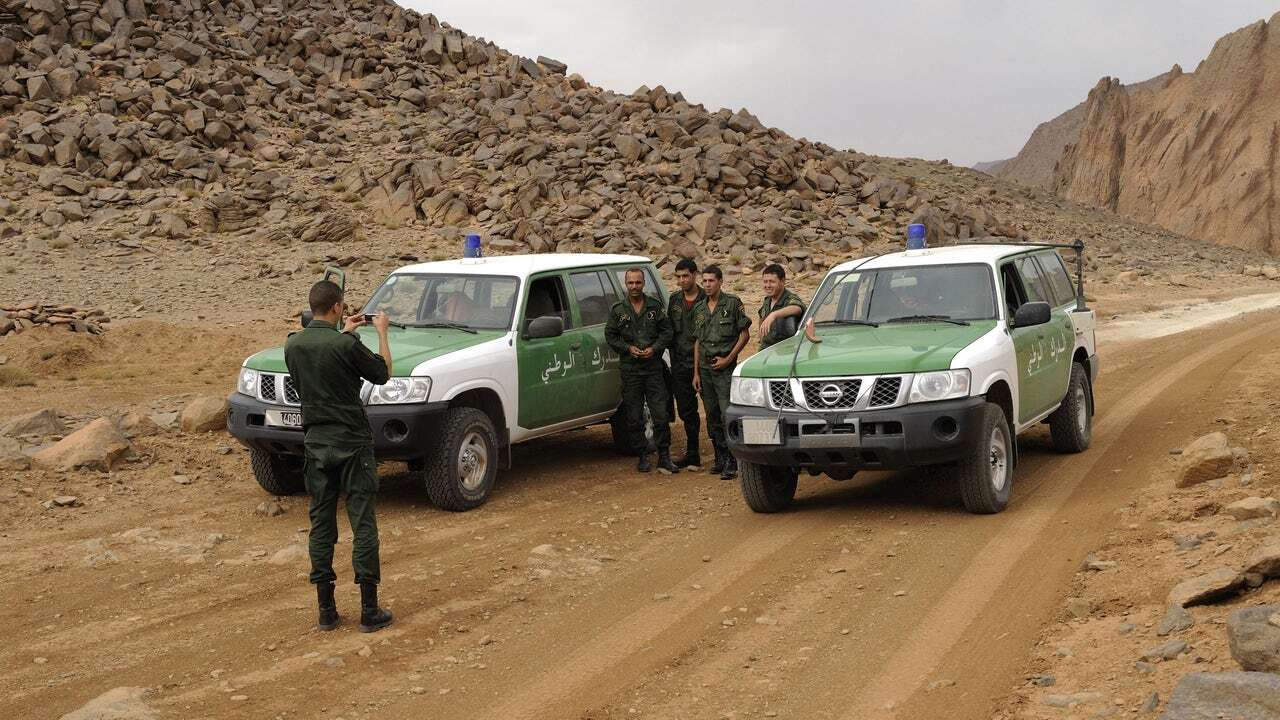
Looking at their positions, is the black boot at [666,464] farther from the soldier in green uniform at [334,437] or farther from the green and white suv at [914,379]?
the soldier in green uniform at [334,437]

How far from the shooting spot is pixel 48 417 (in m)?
12.9

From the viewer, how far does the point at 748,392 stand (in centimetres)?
904

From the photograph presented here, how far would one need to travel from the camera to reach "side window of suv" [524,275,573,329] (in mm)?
10930

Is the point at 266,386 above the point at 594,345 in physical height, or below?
below

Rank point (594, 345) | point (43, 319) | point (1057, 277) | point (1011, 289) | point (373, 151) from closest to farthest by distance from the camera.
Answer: point (1011, 289) < point (594, 345) < point (1057, 277) < point (43, 319) < point (373, 151)

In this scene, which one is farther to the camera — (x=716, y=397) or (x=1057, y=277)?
(x=1057, y=277)

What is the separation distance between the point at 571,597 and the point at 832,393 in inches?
91.2

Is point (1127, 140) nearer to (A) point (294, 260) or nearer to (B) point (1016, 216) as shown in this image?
(B) point (1016, 216)

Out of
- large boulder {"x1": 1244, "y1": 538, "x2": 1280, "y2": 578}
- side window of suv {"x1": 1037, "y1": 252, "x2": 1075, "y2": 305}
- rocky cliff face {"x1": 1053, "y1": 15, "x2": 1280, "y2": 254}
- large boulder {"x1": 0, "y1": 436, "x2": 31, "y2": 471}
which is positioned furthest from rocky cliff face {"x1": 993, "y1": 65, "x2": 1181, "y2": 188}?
large boulder {"x1": 1244, "y1": 538, "x2": 1280, "y2": 578}

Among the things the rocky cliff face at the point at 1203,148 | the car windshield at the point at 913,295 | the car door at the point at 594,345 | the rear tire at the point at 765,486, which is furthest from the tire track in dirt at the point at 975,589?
the rocky cliff face at the point at 1203,148

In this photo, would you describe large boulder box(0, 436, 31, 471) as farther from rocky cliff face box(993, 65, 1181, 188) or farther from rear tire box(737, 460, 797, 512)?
rocky cliff face box(993, 65, 1181, 188)

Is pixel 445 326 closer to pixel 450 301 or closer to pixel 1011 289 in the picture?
pixel 450 301

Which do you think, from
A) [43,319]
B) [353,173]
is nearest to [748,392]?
A: [43,319]

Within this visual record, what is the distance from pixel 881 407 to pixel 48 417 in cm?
855
